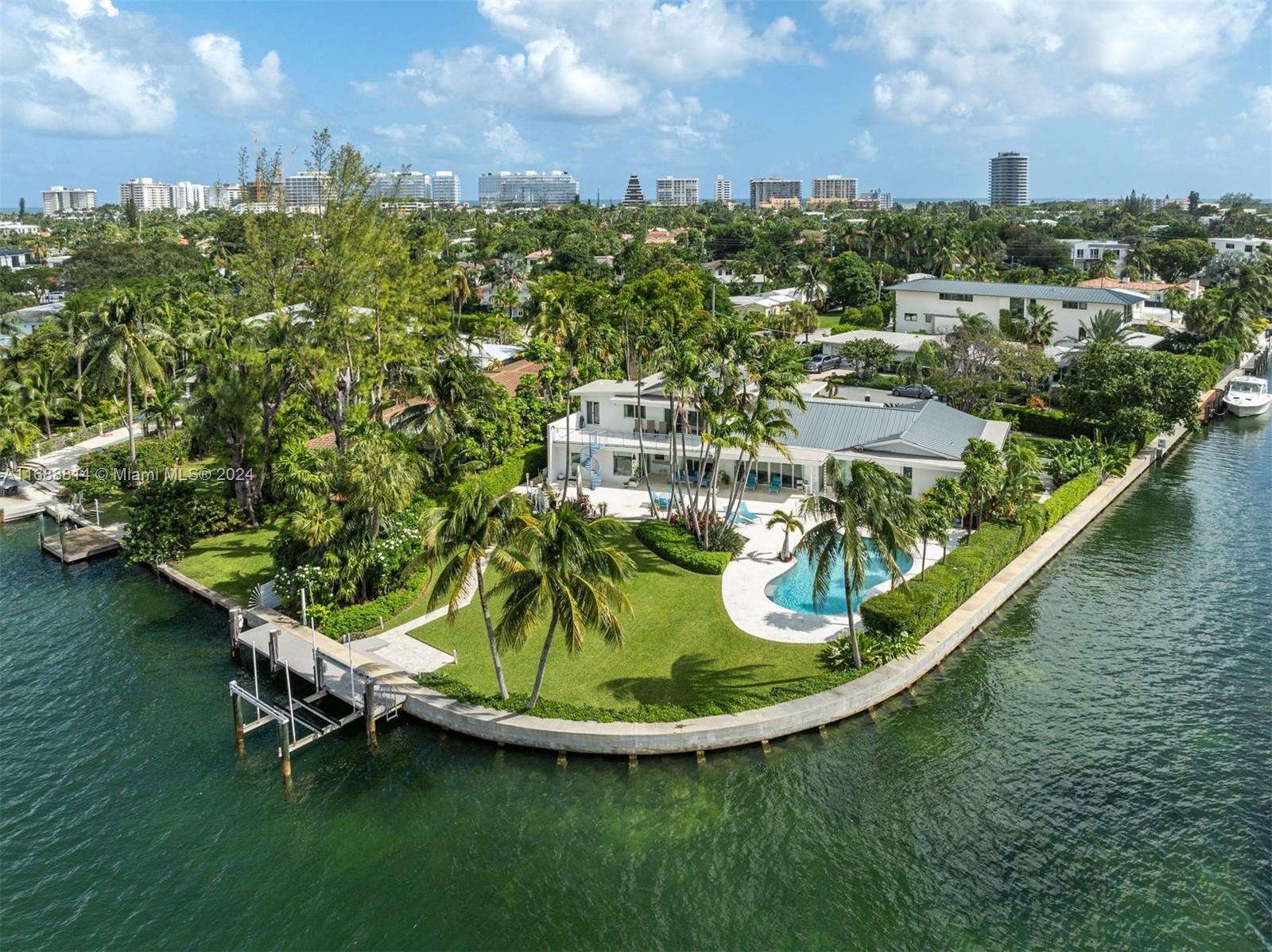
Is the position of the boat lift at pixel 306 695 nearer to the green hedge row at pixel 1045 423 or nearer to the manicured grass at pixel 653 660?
the manicured grass at pixel 653 660

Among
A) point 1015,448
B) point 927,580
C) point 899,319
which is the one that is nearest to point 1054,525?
point 1015,448

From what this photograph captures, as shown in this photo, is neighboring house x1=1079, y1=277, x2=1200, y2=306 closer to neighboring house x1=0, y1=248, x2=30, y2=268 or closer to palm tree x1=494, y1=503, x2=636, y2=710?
palm tree x1=494, y1=503, x2=636, y2=710

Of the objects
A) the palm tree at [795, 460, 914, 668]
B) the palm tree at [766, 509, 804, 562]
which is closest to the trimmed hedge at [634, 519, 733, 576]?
the palm tree at [766, 509, 804, 562]

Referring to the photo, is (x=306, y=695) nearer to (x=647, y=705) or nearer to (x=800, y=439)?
(x=647, y=705)

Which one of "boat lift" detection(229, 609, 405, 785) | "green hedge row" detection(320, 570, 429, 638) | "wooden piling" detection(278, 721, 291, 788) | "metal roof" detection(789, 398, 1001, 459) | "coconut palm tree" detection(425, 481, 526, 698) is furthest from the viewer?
"metal roof" detection(789, 398, 1001, 459)

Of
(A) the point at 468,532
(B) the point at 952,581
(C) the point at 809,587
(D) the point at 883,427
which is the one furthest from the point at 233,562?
(D) the point at 883,427

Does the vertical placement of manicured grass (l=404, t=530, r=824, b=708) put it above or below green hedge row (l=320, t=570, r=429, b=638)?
below

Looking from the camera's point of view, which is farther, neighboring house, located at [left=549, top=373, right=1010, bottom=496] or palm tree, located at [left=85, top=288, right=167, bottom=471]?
palm tree, located at [left=85, top=288, right=167, bottom=471]
